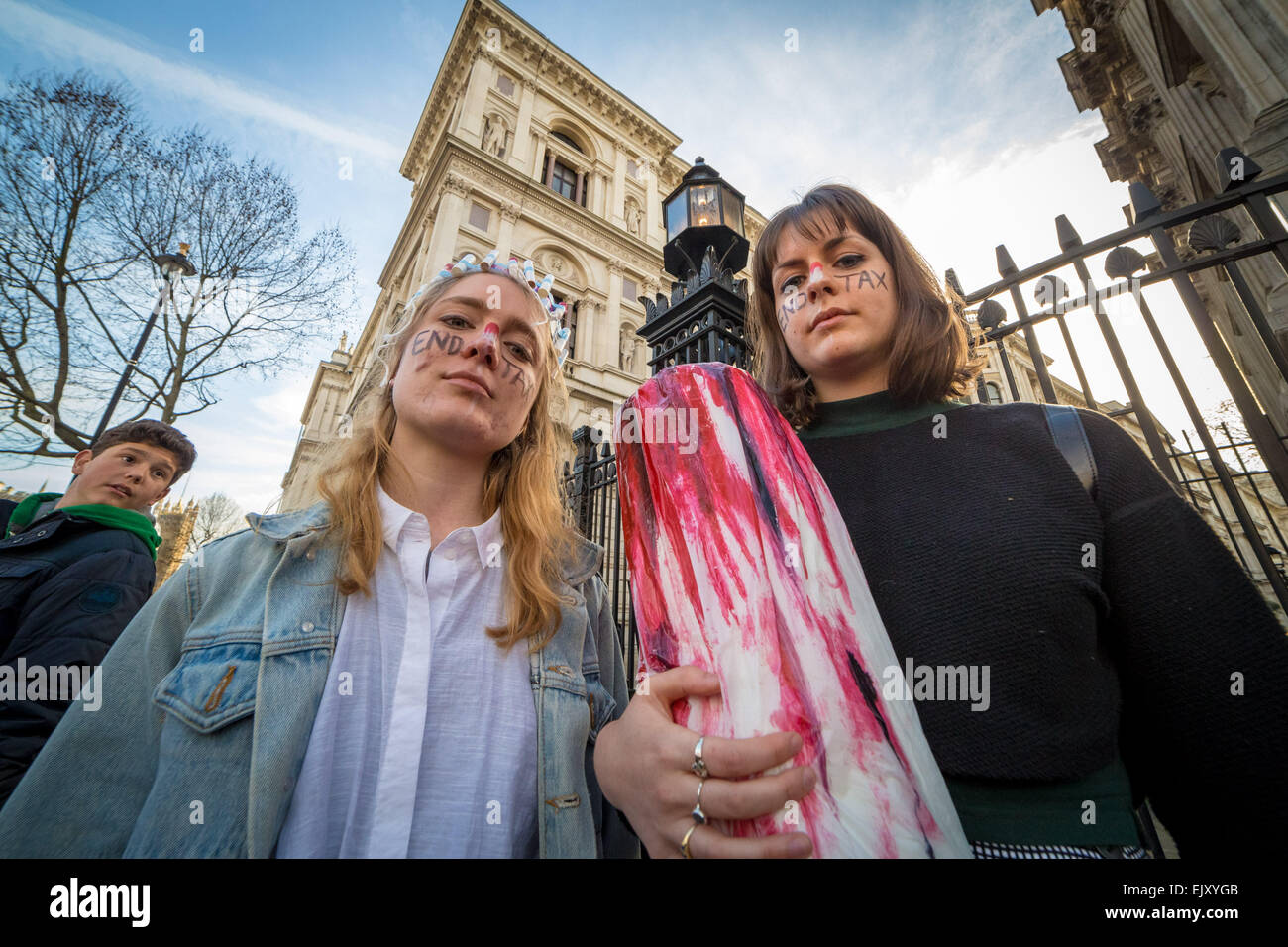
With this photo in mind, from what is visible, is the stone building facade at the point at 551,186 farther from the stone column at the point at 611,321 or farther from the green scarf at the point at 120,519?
the green scarf at the point at 120,519

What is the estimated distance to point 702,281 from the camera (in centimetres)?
258

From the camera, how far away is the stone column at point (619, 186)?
17.9m

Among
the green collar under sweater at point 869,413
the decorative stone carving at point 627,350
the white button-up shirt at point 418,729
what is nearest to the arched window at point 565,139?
the decorative stone carving at point 627,350

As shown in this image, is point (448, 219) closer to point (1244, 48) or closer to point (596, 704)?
point (1244, 48)

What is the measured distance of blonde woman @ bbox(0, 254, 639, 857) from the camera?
3.41 ft

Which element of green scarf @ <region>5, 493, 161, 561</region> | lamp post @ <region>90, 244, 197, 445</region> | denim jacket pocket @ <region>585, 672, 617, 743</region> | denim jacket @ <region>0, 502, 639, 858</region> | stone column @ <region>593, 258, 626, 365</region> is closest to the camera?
denim jacket @ <region>0, 502, 639, 858</region>

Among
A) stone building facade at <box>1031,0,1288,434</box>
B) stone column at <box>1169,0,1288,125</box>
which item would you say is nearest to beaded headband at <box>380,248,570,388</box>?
stone building facade at <box>1031,0,1288,434</box>

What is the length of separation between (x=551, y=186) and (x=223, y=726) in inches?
774

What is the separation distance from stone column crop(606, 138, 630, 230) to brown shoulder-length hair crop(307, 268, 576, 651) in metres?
17.7

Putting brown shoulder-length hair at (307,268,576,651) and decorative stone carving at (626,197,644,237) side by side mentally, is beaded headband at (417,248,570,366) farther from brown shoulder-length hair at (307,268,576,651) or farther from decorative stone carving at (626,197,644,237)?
decorative stone carving at (626,197,644,237)
